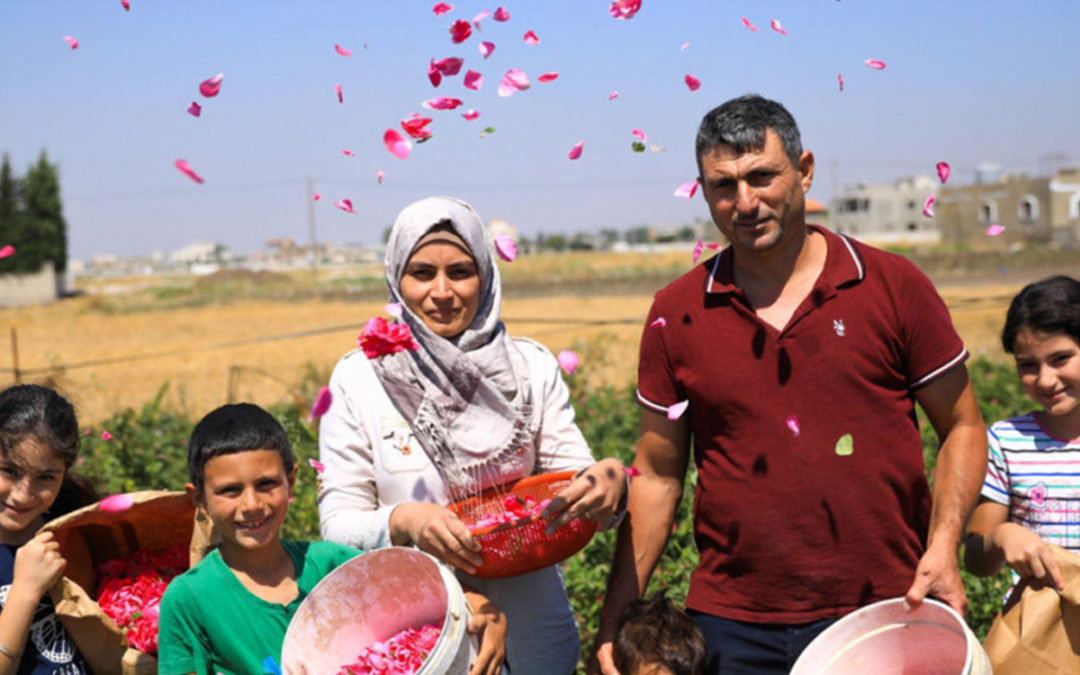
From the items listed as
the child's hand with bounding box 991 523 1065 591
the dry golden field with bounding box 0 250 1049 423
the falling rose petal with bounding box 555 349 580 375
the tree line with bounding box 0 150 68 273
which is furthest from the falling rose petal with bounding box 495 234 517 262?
the tree line with bounding box 0 150 68 273

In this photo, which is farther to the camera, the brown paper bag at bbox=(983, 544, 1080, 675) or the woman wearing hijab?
the woman wearing hijab

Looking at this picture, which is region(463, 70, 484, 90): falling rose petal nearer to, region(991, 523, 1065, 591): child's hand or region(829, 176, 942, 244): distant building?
region(991, 523, 1065, 591): child's hand

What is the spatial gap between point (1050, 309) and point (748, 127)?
33.0 inches

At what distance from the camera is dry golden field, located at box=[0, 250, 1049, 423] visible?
12398mm

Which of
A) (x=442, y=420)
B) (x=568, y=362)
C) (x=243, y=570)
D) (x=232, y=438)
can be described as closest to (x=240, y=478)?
(x=232, y=438)

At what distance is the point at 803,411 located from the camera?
2.27 meters

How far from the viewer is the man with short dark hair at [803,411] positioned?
226 cm

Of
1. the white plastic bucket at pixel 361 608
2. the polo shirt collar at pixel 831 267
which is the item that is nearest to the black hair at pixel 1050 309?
the polo shirt collar at pixel 831 267

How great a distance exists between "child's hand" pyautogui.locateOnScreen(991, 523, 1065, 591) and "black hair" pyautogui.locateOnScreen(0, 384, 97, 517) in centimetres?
209

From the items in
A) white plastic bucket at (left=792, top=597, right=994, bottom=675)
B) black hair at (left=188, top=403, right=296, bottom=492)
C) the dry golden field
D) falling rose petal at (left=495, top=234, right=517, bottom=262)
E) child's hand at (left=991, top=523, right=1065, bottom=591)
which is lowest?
the dry golden field

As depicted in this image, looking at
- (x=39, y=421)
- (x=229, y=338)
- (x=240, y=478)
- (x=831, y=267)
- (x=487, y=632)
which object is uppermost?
(x=831, y=267)

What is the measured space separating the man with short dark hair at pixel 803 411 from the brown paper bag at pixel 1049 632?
0.13 metres

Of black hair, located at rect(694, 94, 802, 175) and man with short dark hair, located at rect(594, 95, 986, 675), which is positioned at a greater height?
black hair, located at rect(694, 94, 802, 175)

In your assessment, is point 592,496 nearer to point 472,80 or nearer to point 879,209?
point 472,80
